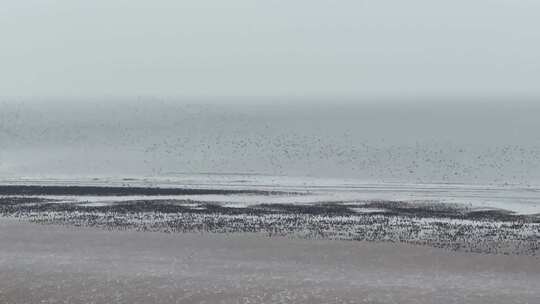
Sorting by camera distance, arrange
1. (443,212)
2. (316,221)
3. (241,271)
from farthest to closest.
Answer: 1. (443,212)
2. (316,221)
3. (241,271)

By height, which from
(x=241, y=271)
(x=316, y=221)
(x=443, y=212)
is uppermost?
(x=443, y=212)

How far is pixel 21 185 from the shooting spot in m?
70.2

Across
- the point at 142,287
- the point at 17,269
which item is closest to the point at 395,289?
the point at 142,287

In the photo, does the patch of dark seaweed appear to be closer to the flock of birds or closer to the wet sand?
the flock of birds

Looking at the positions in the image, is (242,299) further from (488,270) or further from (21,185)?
(21,185)

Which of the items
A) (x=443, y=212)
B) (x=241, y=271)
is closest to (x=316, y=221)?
(x=443, y=212)

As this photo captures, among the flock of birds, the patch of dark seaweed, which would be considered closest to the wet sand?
the flock of birds

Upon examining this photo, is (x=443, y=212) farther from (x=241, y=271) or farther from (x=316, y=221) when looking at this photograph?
(x=241, y=271)

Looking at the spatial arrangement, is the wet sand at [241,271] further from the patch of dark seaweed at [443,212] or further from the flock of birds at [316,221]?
the patch of dark seaweed at [443,212]

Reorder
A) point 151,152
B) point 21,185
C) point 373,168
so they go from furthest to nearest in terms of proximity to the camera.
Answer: point 151,152, point 373,168, point 21,185

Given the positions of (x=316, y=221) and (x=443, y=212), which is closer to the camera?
(x=316, y=221)

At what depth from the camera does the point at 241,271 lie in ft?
124

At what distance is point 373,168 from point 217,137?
6439 cm

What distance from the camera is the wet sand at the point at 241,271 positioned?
3328cm
